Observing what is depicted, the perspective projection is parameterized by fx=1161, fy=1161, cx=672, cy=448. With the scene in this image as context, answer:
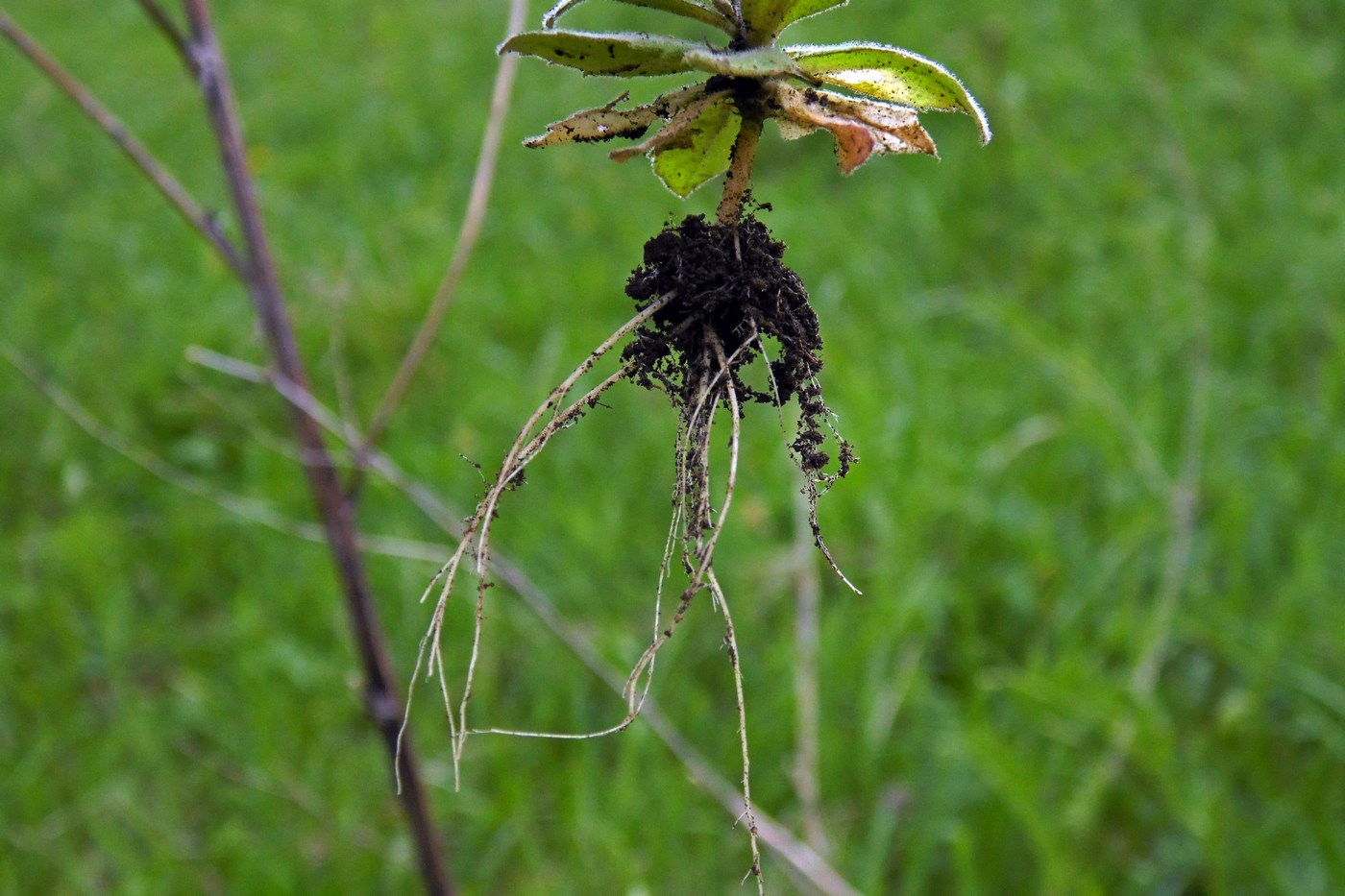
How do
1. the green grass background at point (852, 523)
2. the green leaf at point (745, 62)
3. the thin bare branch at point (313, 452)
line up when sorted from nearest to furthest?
the green leaf at point (745, 62), the thin bare branch at point (313, 452), the green grass background at point (852, 523)

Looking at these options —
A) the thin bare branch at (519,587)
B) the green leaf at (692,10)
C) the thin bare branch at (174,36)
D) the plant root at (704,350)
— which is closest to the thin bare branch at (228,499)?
the thin bare branch at (519,587)

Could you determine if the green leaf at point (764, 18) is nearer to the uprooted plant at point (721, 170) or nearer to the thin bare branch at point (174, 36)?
the uprooted plant at point (721, 170)

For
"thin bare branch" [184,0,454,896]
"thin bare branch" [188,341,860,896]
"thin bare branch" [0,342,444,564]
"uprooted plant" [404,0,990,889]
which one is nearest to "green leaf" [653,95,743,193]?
"uprooted plant" [404,0,990,889]

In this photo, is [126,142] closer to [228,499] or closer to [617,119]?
[617,119]

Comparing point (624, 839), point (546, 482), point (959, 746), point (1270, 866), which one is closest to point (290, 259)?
point (546, 482)

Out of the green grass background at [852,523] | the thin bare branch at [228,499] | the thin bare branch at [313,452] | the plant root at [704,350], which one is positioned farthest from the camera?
the green grass background at [852,523]

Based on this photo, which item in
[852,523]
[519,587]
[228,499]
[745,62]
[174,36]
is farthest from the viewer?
[852,523]

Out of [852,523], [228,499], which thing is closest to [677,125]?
[228,499]
